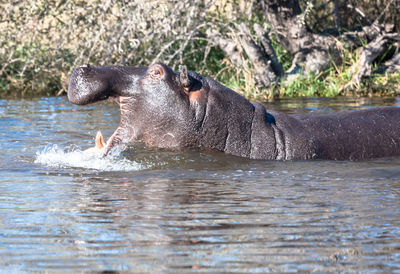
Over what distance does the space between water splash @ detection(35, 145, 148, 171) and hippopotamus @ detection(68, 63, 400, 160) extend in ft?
0.29

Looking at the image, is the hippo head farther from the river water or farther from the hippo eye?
the river water

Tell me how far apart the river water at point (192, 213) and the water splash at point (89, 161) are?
0.01 m

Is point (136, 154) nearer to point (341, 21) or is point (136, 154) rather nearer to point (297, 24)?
point (297, 24)

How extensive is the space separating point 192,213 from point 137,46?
608 cm

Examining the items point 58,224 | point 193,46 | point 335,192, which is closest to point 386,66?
point 193,46

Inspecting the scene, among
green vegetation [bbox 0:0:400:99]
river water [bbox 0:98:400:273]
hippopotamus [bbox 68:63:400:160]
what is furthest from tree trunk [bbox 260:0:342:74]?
river water [bbox 0:98:400:273]

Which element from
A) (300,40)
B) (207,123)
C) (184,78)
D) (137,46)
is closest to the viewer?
(184,78)

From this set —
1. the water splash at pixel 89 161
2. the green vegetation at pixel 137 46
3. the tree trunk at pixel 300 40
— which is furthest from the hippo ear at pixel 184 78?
the tree trunk at pixel 300 40

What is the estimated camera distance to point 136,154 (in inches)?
233

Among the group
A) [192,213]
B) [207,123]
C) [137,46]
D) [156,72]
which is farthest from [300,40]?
[192,213]

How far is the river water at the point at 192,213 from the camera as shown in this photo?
3119 millimetres

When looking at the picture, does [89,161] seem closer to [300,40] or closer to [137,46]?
[137,46]

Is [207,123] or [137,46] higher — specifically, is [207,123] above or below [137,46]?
below

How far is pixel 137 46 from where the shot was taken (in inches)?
386
